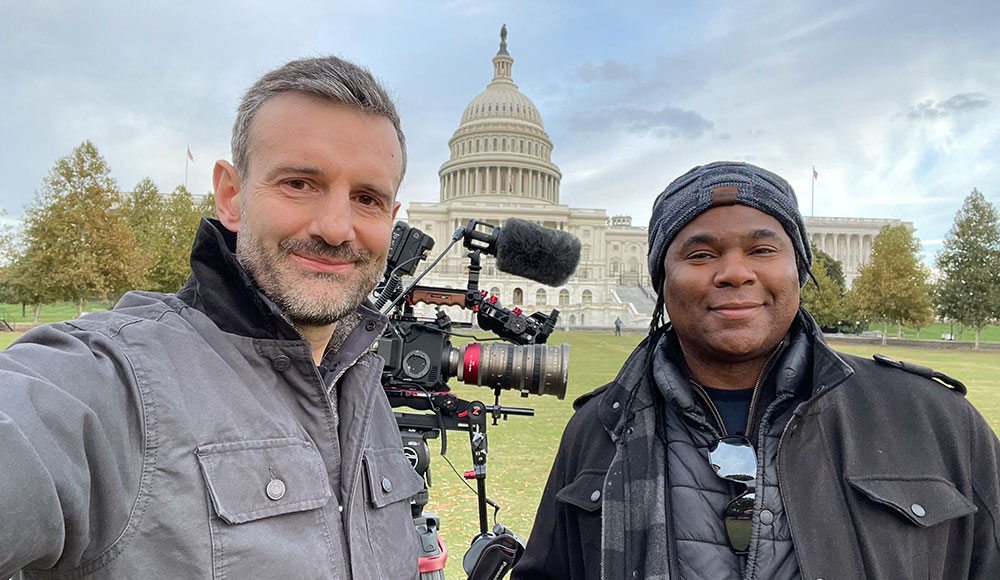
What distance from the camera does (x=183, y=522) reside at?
1.00 meters

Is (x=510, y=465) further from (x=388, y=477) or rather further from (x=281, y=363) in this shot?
(x=281, y=363)

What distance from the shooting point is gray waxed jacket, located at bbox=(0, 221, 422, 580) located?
856 millimetres

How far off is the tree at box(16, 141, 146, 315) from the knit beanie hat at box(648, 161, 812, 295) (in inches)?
942

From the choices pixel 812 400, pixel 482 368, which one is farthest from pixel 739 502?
pixel 482 368

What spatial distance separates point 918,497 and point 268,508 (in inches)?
57.7

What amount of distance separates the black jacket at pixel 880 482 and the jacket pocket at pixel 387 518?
471mm

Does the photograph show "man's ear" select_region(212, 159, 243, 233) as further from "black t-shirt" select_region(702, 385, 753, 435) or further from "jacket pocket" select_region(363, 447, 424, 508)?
"black t-shirt" select_region(702, 385, 753, 435)

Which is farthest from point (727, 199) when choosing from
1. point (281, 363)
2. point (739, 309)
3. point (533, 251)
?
point (533, 251)

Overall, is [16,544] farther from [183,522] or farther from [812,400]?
[812,400]

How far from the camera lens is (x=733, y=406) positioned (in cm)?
172

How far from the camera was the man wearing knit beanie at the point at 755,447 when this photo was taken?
1.43 meters

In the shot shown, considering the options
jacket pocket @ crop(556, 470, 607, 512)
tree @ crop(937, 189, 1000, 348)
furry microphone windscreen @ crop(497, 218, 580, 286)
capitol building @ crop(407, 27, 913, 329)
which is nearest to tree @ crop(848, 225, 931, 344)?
tree @ crop(937, 189, 1000, 348)

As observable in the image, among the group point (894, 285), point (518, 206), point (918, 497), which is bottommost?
point (918, 497)

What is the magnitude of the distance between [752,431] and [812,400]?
0.66ft
